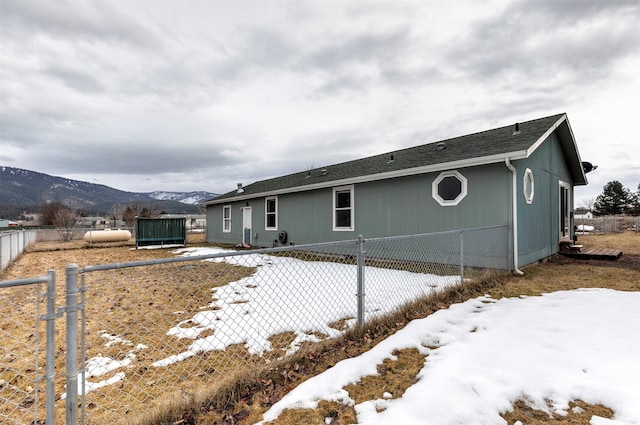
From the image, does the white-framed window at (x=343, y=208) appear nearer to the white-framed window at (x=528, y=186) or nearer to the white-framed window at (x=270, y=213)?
the white-framed window at (x=270, y=213)

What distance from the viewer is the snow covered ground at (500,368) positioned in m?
2.10

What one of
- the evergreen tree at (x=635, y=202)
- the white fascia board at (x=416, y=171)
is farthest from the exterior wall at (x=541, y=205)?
the evergreen tree at (x=635, y=202)

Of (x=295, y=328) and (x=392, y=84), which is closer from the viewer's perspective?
(x=295, y=328)

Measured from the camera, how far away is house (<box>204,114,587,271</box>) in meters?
7.08

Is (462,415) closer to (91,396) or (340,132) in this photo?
(91,396)

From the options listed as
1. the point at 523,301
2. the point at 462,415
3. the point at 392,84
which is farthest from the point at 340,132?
the point at 462,415

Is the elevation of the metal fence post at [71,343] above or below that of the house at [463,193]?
below

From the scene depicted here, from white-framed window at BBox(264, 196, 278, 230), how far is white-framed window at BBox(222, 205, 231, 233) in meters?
3.88

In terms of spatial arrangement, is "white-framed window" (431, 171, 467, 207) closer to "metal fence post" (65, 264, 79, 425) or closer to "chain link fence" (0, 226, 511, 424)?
"chain link fence" (0, 226, 511, 424)

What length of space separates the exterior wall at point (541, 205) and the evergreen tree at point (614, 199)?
1639 inches

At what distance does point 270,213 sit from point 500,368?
38.5 feet

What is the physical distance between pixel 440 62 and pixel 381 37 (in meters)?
2.38

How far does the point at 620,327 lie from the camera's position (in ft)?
11.4

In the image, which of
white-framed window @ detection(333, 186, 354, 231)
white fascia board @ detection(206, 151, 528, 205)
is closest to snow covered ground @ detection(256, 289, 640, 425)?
white fascia board @ detection(206, 151, 528, 205)
